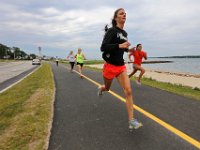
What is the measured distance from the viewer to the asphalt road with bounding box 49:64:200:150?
14.7 ft

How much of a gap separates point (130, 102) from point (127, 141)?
2.99ft

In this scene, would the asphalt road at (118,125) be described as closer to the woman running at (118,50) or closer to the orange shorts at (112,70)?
the woman running at (118,50)

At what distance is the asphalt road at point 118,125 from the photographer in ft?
14.7

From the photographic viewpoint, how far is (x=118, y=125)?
5.59m

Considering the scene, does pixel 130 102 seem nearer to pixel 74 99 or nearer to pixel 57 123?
pixel 57 123

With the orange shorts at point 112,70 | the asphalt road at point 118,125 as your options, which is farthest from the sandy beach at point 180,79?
the orange shorts at point 112,70

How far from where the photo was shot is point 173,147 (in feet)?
13.9

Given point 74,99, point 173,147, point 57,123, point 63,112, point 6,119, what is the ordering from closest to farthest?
point 173,147 < point 57,123 < point 6,119 < point 63,112 < point 74,99

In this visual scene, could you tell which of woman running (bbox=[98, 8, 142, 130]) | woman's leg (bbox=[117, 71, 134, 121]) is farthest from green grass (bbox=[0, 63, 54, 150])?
woman running (bbox=[98, 8, 142, 130])

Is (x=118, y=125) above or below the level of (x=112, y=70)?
below

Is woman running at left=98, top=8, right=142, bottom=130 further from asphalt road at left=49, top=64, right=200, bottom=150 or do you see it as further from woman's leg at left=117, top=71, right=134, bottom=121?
asphalt road at left=49, top=64, right=200, bottom=150

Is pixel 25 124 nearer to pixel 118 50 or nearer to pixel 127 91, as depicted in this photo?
pixel 127 91

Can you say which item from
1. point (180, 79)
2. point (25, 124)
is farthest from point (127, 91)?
point (180, 79)

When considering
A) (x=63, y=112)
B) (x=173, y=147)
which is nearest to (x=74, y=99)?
(x=63, y=112)
